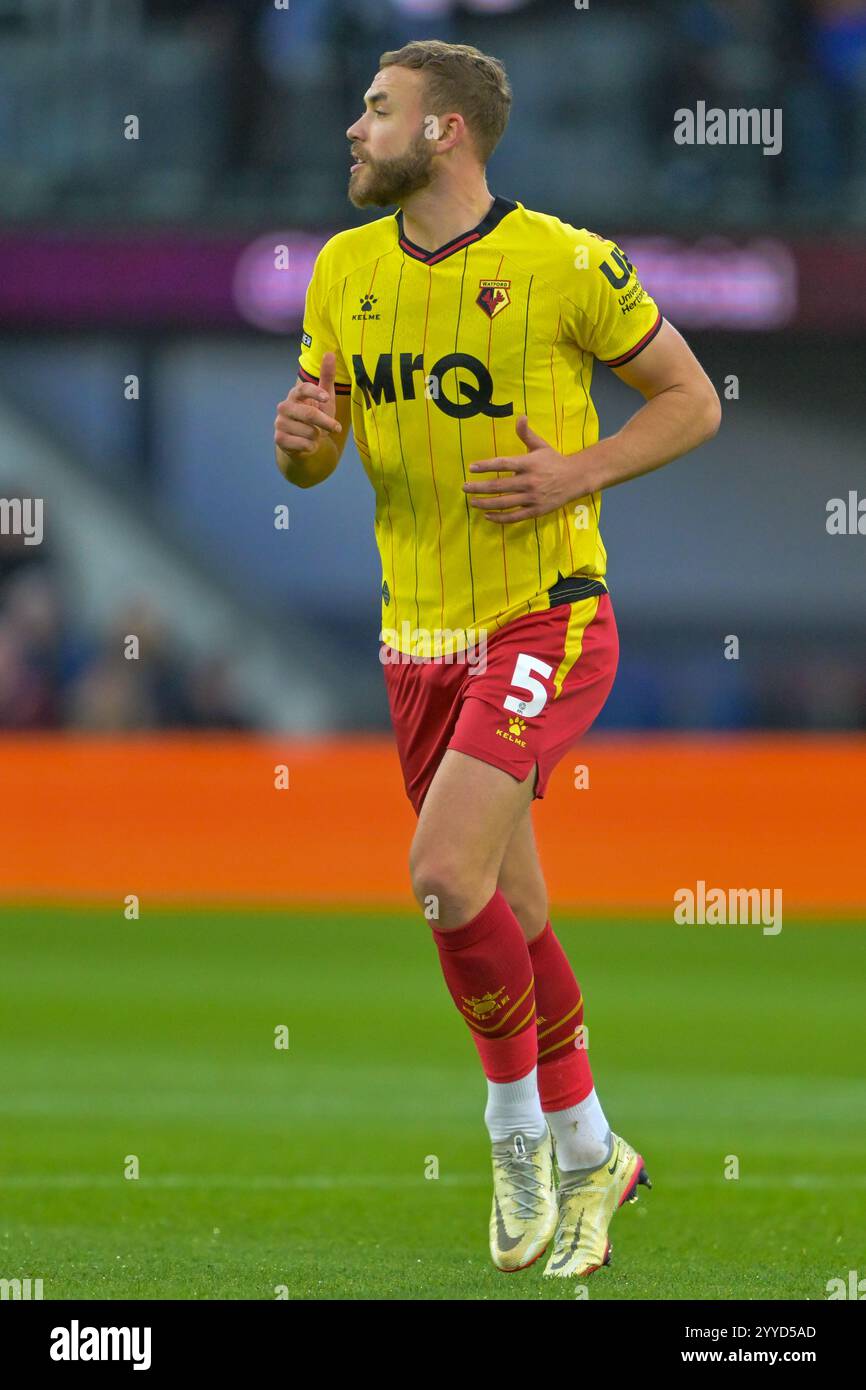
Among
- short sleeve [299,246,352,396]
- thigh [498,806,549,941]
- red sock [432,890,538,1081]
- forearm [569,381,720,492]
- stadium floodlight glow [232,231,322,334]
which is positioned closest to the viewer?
red sock [432,890,538,1081]

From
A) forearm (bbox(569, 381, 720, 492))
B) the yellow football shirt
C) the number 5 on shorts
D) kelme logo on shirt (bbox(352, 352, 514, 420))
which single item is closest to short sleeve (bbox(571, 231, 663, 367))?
the yellow football shirt

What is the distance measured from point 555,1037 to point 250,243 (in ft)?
44.5

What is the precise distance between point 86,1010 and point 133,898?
10.6ft

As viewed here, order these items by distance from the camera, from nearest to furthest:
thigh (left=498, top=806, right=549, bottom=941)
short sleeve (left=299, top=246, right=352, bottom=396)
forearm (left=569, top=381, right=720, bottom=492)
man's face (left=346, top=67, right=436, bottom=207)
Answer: forearm (left=569, top=381, right=720, bottom=492) < man's face (left=346, top=67, right=436, bottom=207) < thigh (left=498, top=806, right=549, bottom=941) < short sleeve (left=299, top=246, right=352, bottom=396)

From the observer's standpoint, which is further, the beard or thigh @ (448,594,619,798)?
the beard

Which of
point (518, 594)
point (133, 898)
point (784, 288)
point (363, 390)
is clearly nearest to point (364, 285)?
point (363, 390)

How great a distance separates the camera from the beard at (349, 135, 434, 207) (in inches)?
211

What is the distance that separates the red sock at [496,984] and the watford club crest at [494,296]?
4.58 feet

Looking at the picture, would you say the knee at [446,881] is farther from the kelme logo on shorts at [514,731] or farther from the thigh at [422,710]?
the thigh at [422,710]

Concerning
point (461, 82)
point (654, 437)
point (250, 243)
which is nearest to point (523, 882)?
point (654, 437)

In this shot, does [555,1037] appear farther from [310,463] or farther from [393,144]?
[393,144]

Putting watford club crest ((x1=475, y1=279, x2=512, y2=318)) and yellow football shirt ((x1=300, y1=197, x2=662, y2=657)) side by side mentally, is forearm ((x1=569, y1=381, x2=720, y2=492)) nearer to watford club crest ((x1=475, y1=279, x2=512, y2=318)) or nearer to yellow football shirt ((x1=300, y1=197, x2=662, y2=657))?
yellow football shirt ((x1=300, y1=197, x2=662, y2=657))

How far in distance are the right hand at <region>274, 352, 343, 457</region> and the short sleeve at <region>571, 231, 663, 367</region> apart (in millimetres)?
624

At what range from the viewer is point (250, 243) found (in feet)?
59.8
